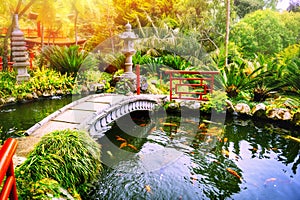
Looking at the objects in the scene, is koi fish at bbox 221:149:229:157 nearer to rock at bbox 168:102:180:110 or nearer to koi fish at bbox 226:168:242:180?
koi fish at bbox 226:168:242:180

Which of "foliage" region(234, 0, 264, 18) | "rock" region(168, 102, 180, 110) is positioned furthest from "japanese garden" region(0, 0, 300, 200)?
"foliage" region(234, 0, 264, 18)

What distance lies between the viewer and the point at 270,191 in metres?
4.35

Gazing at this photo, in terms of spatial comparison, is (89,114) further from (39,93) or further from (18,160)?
(39,93)

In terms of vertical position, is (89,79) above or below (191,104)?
above

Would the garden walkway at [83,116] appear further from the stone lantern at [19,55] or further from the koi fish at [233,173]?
the stone lantern at [19,55]


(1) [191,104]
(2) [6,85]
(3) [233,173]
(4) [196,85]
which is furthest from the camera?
(2) [6,85]

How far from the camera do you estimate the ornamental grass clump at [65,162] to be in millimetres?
3466

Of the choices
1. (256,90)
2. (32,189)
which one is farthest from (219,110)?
(32,189)

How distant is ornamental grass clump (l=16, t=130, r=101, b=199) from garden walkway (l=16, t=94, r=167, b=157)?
0.60 meters

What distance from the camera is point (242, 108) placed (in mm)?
8516

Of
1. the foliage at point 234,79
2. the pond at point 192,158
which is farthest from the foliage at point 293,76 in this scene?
the pond at point 192,158

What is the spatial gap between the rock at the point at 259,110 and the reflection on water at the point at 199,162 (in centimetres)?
40

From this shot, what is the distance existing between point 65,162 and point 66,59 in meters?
8.91

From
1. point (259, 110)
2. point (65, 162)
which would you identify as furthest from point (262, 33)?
point (65, 162)
